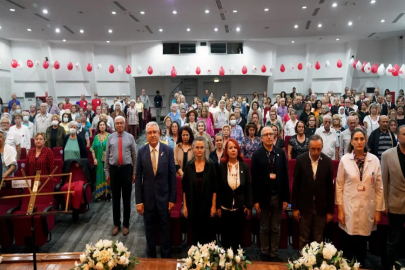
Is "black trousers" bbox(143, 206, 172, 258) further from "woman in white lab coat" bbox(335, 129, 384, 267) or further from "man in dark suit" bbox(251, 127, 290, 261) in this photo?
"woman in white lab coat" bbox(335, 129, 384, 267)

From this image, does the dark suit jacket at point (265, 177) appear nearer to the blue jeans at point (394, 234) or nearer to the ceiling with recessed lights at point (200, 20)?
the blue jeans at point (394, 234)

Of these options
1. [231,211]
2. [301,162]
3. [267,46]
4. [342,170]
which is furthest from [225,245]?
[267,46]

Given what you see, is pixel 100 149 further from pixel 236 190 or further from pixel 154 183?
pixel 236 190

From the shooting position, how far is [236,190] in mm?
3146

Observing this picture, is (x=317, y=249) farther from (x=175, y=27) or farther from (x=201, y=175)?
(x=175, y=27)

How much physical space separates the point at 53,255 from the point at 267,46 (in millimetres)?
14708

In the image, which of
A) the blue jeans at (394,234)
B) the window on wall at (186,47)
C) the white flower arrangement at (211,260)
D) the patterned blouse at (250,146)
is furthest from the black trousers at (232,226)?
the window on wall at (186,47)

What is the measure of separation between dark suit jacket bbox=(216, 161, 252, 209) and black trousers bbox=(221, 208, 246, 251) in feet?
0.30

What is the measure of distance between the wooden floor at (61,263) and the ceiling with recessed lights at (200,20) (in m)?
7.32

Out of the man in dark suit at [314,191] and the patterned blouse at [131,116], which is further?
the patterned blouse at [131,116]

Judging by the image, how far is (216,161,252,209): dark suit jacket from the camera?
10.3ft

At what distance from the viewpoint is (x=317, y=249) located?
203 centimetres

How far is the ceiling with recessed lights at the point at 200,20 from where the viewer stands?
8.85 metres

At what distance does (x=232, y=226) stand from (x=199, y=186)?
58 centimetres
